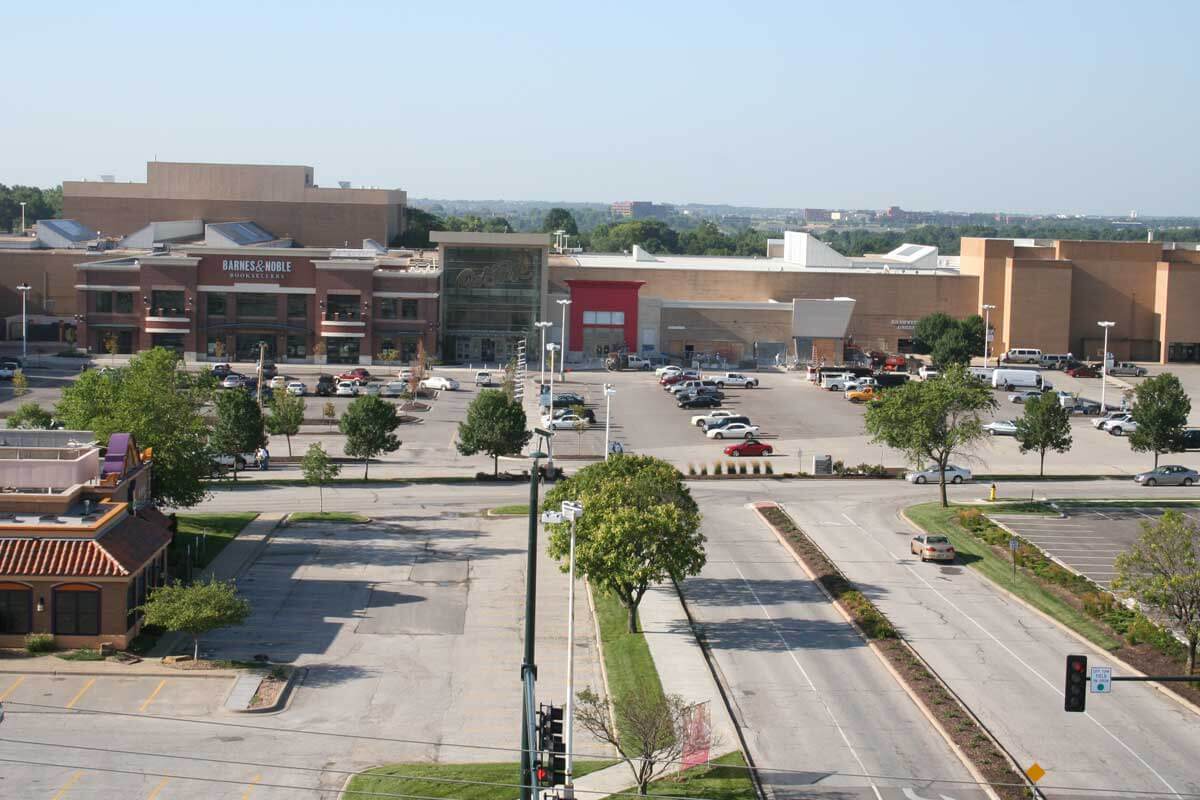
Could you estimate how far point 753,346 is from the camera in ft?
366

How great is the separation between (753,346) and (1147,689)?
74302mm

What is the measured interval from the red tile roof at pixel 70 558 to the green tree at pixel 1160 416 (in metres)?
45.0

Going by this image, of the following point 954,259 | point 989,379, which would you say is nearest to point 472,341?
point 989,379

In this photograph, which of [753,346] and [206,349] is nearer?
[206,349]

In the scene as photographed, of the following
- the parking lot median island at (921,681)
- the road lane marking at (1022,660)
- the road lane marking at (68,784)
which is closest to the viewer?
the road lane marking at (68,784)

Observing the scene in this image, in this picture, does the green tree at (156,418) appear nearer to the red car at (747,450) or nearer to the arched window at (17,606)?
the arched window at (17,606)

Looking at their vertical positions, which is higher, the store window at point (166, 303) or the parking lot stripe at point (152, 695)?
the store window at point (166, 303)

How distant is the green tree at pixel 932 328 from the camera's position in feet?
357

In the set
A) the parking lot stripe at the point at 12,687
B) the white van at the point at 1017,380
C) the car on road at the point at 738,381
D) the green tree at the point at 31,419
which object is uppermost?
the white van at the point at 1017,380

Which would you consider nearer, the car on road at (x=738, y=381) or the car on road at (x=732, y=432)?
the car on road at (x=732, y=432)

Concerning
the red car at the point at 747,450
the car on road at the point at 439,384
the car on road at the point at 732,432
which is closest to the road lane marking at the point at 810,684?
the red car at the point at 747,450

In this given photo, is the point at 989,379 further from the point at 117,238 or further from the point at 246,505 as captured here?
the point at 117,238

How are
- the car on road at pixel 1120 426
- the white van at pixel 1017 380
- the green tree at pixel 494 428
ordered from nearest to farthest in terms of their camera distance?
the green tree at pixel 494 428
the car on road at pixel 1120 426
the white van at pixel 1017 380

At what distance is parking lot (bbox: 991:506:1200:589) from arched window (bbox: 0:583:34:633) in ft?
106
